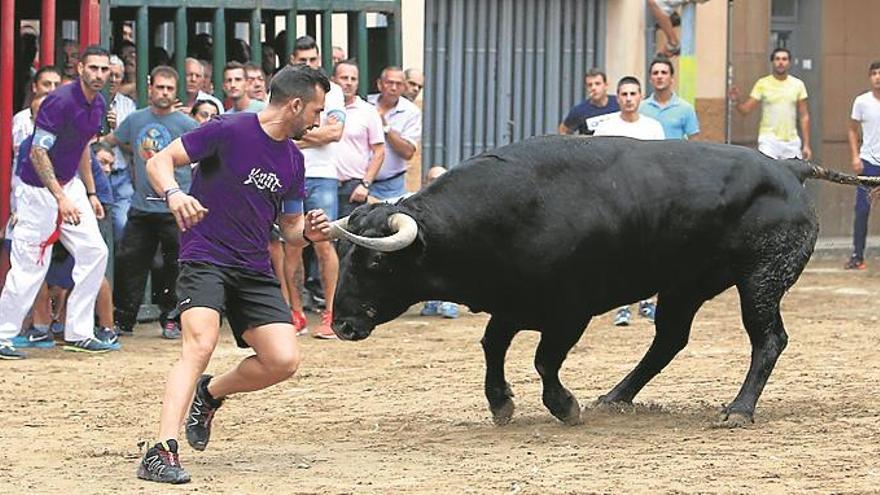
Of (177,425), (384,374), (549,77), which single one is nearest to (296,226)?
(177,425)

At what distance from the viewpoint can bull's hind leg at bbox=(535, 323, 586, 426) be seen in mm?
8969

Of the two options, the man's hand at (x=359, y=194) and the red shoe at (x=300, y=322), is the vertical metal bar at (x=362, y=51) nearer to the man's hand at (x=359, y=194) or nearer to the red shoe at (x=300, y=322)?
the man's hand at (x=359, y=194)

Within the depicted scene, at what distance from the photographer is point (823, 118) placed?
65.7 ft

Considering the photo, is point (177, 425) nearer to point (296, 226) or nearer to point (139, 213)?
point (296, 226)

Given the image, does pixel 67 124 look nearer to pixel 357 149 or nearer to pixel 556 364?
pixel 357 149

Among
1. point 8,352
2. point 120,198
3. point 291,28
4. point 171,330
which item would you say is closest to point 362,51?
point 291,28

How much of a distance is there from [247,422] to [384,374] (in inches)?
78.0

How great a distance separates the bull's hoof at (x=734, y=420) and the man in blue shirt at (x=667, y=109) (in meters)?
5.30

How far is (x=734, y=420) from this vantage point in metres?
9.02

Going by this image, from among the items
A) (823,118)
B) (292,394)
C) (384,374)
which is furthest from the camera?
(823,118)

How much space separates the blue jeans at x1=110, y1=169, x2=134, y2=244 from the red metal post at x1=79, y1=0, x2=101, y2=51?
962 millimetres

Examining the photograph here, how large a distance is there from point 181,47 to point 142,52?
1.17 feet

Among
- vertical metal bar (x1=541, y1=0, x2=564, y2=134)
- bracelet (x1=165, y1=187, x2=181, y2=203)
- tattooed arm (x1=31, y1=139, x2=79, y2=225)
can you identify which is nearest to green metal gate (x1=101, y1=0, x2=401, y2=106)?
tattooed arm (x1=31, y1=139, x2=79, y2=225)

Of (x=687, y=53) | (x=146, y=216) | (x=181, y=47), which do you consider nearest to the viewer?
(x=146, y=216)
